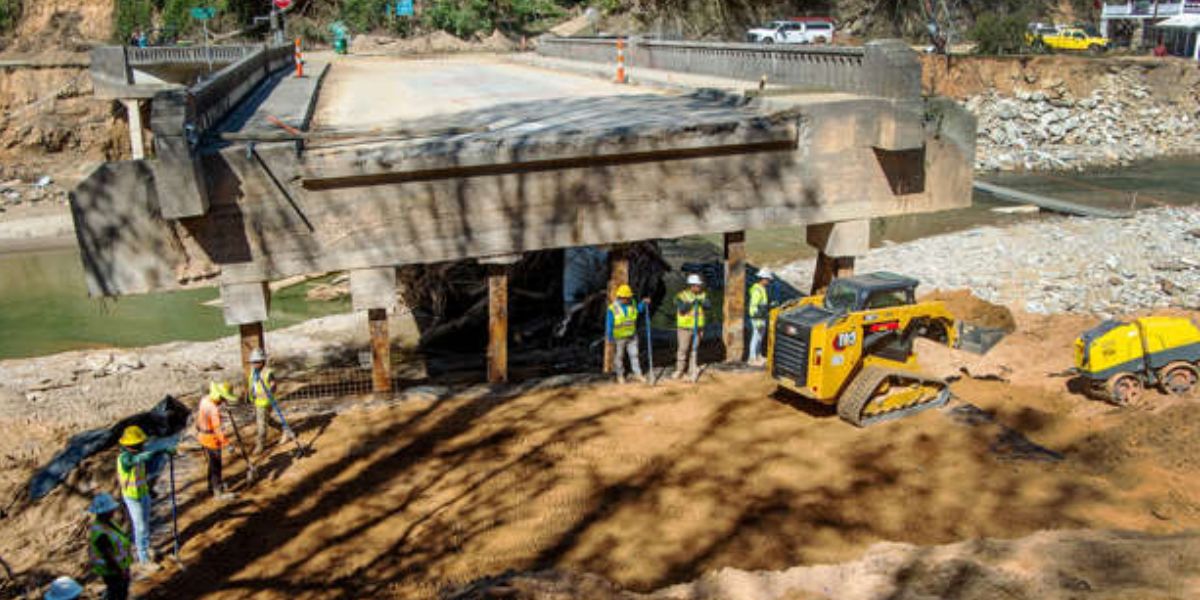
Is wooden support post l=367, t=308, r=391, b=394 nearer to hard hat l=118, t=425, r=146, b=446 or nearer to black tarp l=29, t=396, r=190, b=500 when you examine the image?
black tarp l=29, t=396, r=190, b=500

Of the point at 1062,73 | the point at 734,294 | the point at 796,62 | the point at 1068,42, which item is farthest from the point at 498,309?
the point at 1068,42

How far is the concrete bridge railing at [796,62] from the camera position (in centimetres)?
1261

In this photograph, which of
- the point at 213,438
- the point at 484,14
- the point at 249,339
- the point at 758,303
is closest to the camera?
the point at 213,438

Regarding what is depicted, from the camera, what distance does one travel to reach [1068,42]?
2004 inches

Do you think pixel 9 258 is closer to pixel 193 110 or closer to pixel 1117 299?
pixel 193 110

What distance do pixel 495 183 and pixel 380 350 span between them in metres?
2.83

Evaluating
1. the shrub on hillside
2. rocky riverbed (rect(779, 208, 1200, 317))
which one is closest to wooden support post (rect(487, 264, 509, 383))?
rocky riverbed (rect(779, 208, 1200, 317))

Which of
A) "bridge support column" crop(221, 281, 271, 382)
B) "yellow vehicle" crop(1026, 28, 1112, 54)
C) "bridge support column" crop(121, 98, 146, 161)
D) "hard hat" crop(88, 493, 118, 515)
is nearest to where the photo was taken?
"hard hat" crop(88, 493, 118, 515)

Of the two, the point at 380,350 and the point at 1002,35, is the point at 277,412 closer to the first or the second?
the point at 380,350

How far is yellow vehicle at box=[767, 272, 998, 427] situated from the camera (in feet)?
35.9

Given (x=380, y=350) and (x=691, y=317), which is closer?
(x=380, y=350)

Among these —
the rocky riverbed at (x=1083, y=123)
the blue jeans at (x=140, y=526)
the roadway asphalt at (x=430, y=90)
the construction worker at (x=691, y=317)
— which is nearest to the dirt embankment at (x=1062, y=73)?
the rocky riverbed at (x=1083, y=123)

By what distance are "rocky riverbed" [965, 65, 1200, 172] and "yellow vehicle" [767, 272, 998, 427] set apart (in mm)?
31347

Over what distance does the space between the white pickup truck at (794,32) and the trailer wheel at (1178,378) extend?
3450cm
